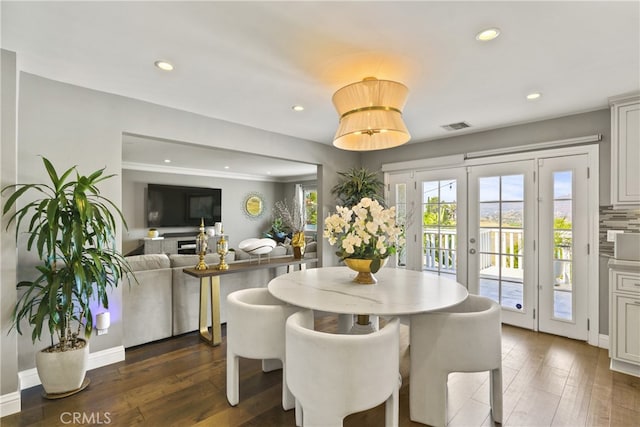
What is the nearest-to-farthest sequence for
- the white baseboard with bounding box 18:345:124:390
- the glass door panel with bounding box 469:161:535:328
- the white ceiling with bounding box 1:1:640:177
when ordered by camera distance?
the white ceiling with bounding box 1:1:640:177
the white baseboard with bounding box 18:345:124:390
the glass door panel with bounding box 469:161:535:328

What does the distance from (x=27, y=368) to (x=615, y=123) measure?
5414mm

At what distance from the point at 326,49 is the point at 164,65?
1.22 m

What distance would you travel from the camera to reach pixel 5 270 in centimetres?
208

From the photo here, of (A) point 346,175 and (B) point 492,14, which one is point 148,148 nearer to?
(A) point 346,175

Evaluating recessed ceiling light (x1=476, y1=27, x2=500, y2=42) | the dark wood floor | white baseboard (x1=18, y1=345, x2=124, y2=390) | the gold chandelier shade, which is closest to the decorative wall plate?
the dark wood floor

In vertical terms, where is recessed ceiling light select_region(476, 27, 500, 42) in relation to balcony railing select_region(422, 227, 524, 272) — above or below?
above

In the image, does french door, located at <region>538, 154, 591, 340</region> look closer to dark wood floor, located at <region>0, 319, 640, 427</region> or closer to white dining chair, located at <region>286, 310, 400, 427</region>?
dark wood floor, located at <region>0, 319, 640, 427</region>

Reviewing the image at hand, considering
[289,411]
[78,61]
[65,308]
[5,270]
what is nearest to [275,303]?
[289,411]

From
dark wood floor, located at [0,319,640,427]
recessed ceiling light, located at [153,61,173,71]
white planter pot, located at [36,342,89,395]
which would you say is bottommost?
dark wood floor, located at [0,319,640,427]

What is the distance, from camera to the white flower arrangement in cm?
220

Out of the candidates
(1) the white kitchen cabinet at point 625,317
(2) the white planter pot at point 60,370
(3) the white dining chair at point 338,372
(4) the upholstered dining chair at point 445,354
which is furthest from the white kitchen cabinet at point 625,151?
(2) the white planter pot at point 60,370

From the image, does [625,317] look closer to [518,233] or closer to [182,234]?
[518,233]

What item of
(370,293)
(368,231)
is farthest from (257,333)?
(368,231)

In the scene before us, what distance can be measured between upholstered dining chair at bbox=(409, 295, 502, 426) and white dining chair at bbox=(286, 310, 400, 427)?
15.1 inches
